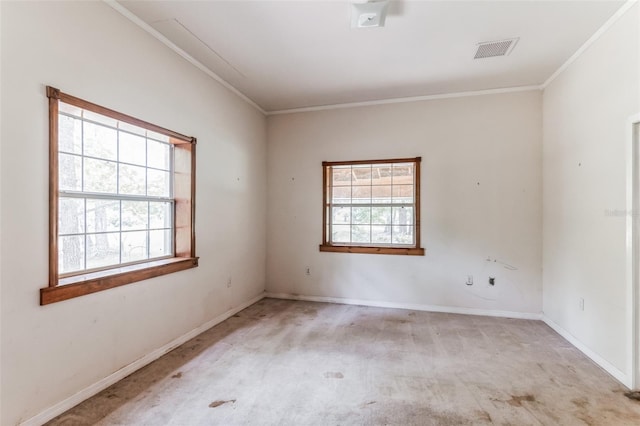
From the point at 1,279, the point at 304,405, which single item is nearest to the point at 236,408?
the point at 304,405

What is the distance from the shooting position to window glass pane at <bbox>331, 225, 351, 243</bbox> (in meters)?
4.61

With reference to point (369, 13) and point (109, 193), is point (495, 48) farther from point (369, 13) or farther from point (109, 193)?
point (109, 193)

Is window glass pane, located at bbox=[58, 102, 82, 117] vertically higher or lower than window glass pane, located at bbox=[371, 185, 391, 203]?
higher

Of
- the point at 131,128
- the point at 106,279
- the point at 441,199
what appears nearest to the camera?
A: the point at 106,279

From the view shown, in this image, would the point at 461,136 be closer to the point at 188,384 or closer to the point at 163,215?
the point at 163,215

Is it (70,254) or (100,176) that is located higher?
(100,176)

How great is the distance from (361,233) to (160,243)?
8.86 feet

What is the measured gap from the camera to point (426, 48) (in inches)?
117

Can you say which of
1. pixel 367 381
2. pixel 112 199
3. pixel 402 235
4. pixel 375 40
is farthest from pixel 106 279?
pixel 402 235

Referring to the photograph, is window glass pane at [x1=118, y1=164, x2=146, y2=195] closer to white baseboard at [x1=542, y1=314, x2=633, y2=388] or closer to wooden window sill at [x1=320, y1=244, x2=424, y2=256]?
wooden window sill at [x1=320, y1=244, x2=424, y2=256]

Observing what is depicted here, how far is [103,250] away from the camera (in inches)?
95.0

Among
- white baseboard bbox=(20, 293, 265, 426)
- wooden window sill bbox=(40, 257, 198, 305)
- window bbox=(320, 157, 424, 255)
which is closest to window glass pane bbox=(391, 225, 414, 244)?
window bbox=(320, 157, 424, 255)

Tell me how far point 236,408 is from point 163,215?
6.42 feet

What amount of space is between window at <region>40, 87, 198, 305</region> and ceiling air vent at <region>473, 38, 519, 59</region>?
121 inches
